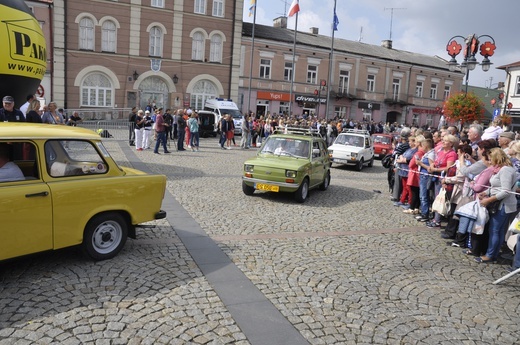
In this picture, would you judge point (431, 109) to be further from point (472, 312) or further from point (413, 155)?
point (472, 312)

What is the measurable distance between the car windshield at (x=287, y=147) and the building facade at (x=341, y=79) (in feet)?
76.9

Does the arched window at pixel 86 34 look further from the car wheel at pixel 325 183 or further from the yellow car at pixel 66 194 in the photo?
the yellow car at pixel 66 194

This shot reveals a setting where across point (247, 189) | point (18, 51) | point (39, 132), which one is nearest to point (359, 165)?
point (247, 189)

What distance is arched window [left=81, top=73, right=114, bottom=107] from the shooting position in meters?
32.2

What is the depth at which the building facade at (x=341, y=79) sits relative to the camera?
39.4 meters

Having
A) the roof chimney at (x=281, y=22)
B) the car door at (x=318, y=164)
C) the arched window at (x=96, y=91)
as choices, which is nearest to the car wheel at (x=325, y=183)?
the car door at (x=318, y=164)

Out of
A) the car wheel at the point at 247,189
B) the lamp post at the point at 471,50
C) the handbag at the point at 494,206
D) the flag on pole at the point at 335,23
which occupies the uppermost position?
the flag on pole at the point at 335,23

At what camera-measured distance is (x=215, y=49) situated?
35.9 meters

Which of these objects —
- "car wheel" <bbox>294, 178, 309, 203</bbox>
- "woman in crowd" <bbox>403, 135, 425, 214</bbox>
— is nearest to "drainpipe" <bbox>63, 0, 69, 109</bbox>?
"car wheel" <bbox>294, 178, 309, 203</bbox>

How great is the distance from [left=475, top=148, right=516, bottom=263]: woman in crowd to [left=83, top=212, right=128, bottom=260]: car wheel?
5.53m

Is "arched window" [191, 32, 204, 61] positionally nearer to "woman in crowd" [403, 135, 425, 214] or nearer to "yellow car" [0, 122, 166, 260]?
"woman in crowd" [403, 135, 425, 214]

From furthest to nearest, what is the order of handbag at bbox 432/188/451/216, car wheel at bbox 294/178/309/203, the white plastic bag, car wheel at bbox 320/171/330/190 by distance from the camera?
car wheel at bbox 320/171/330/190, car wheel at bbox 294/178/309/203, handbag at bbox 432/188/451/216, the white plastic bag

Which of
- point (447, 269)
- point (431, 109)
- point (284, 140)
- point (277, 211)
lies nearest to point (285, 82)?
point (431, 109)

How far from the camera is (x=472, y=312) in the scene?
506cm
